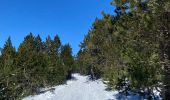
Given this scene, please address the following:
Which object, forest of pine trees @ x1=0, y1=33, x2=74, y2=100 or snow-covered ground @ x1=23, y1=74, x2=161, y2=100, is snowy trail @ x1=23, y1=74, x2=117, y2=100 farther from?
forest of pine trees @ x1=0, y1=33, x2=74, y2=100

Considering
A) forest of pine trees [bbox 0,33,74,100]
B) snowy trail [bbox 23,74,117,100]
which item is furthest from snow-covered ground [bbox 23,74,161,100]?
forest of pine trees [bbox 0,33,74,100]

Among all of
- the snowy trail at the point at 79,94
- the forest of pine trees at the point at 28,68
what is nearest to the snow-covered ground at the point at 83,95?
the snowy trail at the point at 79,94

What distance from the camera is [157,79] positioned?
18.3 m

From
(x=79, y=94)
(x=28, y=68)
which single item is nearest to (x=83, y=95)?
(x=79, y=94)

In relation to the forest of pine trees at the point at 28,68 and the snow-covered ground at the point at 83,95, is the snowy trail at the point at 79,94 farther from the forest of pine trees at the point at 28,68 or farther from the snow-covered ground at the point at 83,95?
the forest of pine trees at the point at 28,68

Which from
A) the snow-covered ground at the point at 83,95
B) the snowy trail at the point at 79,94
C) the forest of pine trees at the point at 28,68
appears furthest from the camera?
the snowy trail at the point at 79,94

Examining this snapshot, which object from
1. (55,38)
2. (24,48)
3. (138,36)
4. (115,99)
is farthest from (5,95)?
(55,38)

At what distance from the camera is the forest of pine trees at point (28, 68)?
13.9 meters

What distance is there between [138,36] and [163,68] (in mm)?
2276

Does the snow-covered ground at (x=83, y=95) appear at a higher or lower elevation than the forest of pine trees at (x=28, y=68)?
lower

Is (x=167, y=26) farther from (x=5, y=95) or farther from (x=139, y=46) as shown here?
(x=5, y=95)

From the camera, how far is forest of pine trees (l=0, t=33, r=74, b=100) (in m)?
Result: 13.9

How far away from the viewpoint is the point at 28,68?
46094 mm

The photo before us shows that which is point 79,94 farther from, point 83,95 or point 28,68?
point 28,68
